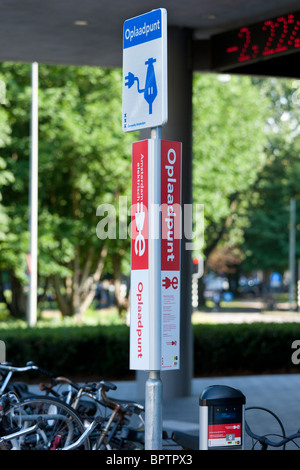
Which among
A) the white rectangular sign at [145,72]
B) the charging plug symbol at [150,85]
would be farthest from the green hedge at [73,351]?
the charging plug symbol at [150,85]

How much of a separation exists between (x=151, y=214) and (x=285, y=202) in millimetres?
45185

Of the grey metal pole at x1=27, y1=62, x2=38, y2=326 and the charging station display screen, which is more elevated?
the grey metal pole at x1=27, y1=62, x2=38, y2=326

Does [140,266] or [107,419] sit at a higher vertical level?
[140,266]

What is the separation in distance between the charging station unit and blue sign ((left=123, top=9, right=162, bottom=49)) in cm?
199

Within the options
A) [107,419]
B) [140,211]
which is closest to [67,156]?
[107,419]

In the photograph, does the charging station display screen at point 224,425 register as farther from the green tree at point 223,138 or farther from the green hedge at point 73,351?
the green tree at point 223,138

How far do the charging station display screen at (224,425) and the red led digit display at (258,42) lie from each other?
19.0 feet

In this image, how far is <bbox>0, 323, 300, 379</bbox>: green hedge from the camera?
13.6 m

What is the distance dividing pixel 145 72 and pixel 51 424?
282 centimetres

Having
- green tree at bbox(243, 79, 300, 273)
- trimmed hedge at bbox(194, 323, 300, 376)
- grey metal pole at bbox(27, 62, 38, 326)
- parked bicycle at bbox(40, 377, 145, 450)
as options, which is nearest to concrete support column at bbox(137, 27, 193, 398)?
trimmed hedge at bbox(194, 323, 300, 376)

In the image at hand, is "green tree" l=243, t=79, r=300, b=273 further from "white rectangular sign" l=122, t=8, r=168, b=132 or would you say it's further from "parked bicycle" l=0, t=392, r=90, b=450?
"white rectangular sign" l=122, t=8, r=168, b=132

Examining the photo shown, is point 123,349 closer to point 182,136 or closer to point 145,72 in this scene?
point 182,136

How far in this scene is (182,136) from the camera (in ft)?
37.4

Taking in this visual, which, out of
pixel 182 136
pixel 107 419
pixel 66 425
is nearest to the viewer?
pixel 66 425
